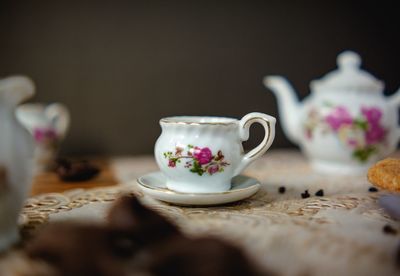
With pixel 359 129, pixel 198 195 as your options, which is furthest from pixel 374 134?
pixel 198 195

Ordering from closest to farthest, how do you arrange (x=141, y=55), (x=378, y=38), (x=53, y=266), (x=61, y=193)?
(x=53, y=266) < (x=61, y=193) < (x=141, y=55) < (x=378, y=38)

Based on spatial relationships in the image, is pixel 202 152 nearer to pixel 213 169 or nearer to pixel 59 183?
pixel 213 169

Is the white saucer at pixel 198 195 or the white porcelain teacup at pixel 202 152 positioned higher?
the white porcelain teacup at pixel 202 152

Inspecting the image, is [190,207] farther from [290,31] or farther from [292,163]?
[290,31]

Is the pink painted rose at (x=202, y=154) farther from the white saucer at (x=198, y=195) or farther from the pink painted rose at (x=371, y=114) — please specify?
the pink painted rose at (x=371, y=114)

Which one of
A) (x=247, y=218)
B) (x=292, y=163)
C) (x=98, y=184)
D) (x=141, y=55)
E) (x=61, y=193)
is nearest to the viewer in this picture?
(x=247, y=218)

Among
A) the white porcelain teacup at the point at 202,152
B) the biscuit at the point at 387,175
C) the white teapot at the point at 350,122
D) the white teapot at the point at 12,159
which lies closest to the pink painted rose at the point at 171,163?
the white porcelain teacup at the point at 202,152

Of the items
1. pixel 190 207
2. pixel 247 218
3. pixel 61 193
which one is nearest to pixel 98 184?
pixel 61 193

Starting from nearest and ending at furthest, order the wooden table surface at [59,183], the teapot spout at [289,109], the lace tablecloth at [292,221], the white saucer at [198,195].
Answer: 1. the lace tablecloth at [292,221]
2. the white saucer at [198,195]
3. the wooden table surface at [59,183]
4. the teapot spout at [289,109]
